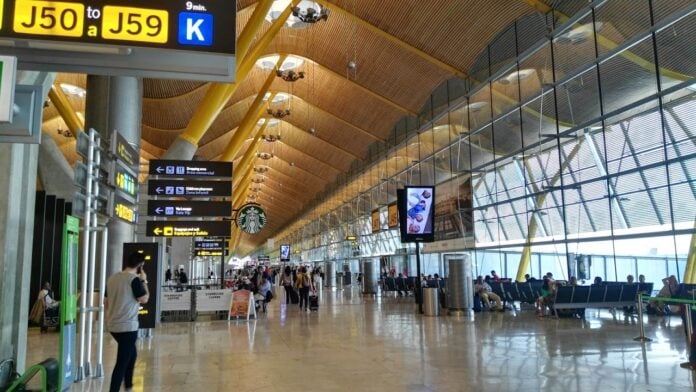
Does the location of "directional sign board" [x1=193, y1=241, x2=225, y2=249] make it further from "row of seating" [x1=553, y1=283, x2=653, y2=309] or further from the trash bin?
"row of seating" [x1=553, y1=283, x2=653, y2=309]

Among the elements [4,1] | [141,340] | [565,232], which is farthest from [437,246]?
[4,1]

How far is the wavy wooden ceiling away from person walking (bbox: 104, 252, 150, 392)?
1596 cm

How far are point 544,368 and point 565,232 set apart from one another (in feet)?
34.8

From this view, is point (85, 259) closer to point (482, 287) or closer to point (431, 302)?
point (431, 302)

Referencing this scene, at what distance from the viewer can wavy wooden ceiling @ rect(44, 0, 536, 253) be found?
1997 centimetres

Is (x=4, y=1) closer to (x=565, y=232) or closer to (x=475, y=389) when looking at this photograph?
(x=475, y=389)

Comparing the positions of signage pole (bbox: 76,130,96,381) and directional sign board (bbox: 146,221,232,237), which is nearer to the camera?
signage pole (bbox: 76,130,96,381)

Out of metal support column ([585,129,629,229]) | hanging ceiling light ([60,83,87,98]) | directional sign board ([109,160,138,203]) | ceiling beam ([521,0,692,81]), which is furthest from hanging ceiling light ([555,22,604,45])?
hanging ceiling light ([60,83,87,98])

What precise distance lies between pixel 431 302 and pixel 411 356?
7.48m

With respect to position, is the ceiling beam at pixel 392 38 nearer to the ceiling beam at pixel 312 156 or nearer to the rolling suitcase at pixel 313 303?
the rolling suitcase at pixel 313 303

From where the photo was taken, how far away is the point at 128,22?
393 centimetres

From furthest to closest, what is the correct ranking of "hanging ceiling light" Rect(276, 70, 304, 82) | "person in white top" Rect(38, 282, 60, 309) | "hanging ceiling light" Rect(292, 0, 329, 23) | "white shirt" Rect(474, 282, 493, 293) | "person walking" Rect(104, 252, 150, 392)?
1. "hanging ceiling light" Rect(276, 70, 304, 82)
2. "hanging ceiling light" Rect(292, 0, 329, 23)
3. "white shirt" Rect(474, 282, 493, 293)
4. "person in white top" Rect(38, 282, 60, 309)
5. "person walking" Rect(104, 252, 150, 392)

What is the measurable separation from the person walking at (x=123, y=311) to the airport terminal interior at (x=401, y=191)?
0.66m

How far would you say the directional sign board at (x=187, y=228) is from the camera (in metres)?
13.6
